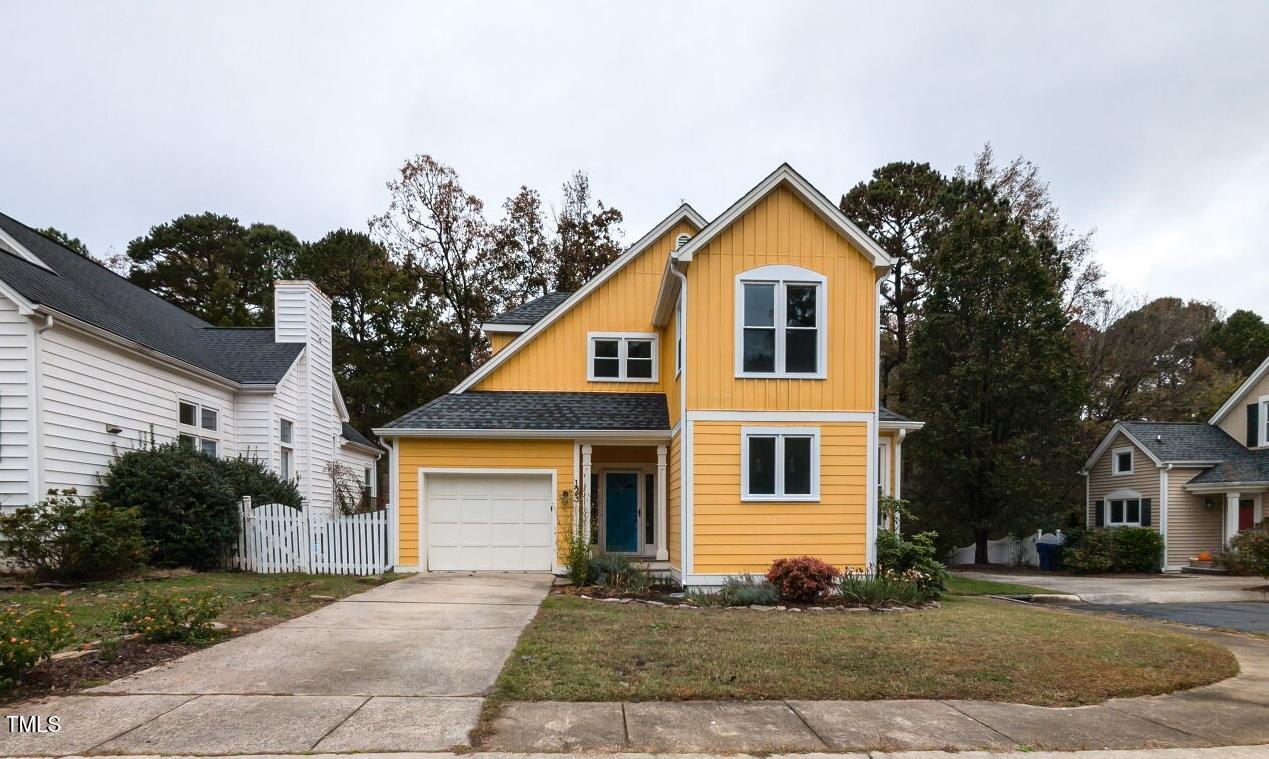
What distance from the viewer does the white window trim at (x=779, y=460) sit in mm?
13500

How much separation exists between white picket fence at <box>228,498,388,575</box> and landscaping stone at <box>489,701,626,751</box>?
1048cm

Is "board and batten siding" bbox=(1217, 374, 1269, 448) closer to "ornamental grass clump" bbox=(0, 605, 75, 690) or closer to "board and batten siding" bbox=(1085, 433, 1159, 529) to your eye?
"board and batten siding" bbox=(1085, 433, 1159, 529)

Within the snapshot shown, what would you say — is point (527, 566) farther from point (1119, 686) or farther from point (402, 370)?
point (402, 370)

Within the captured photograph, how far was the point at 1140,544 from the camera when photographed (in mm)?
23984

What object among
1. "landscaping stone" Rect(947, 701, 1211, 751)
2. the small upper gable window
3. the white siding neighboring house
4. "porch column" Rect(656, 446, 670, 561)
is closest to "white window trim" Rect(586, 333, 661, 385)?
"porch column" Rect(656, 446, 670, 561)

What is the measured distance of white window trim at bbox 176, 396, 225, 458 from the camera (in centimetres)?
1641

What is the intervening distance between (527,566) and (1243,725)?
12296 mm

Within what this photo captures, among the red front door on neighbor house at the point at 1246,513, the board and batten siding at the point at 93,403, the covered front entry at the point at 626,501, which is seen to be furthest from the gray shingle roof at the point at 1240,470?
the board and batten siding at the point at 93,403

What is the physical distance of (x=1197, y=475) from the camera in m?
24.9

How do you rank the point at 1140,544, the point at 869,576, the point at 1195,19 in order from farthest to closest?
the point at 1140,544 → the point at 869,576 → the point at 1195,19

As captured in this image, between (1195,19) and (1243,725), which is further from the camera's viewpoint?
(1195,19)

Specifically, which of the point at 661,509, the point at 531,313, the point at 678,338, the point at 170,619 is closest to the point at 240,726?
the point at 170,619

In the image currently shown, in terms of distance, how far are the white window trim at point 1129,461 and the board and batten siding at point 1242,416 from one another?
3.42 m

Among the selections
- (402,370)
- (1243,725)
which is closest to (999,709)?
(1243,725)
